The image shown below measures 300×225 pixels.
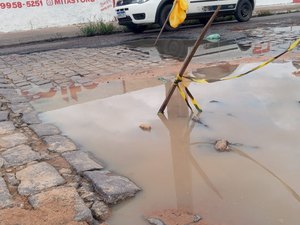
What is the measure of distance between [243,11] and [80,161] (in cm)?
1279

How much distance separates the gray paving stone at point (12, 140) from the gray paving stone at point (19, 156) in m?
0.13

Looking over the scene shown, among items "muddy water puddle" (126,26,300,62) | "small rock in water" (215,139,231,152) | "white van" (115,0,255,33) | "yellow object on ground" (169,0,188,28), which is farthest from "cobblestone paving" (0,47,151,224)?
"white van" (115,0,255,33)

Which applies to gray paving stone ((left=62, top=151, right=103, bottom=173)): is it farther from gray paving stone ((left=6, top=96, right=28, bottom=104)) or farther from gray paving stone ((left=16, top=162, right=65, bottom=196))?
gray paving stone ((left=6, top=96, right=28, bottom=104))

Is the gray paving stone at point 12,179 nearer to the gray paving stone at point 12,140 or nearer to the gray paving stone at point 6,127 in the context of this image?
the gray paving stone at point 12,140

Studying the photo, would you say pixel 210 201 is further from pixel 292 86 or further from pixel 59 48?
pixel 59 48

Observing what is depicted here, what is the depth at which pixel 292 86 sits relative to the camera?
5316 mm

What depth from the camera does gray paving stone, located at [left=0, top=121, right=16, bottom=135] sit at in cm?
442

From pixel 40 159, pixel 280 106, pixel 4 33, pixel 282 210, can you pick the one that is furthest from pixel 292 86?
pixel 4 33

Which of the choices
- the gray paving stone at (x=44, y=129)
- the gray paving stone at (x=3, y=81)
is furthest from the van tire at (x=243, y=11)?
the gray paving stone at (x=44, y=129)

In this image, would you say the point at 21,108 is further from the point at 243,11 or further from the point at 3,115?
the point at 243,11

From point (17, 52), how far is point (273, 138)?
28.9ft

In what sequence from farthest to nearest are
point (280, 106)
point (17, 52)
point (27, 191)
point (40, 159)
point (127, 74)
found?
point (17, 52)
point (127, 74)
point (280, 106)
point (40, 159)
point (27, 191)

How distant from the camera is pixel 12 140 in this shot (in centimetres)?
414

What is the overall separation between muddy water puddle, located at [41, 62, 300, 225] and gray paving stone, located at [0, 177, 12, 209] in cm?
83
